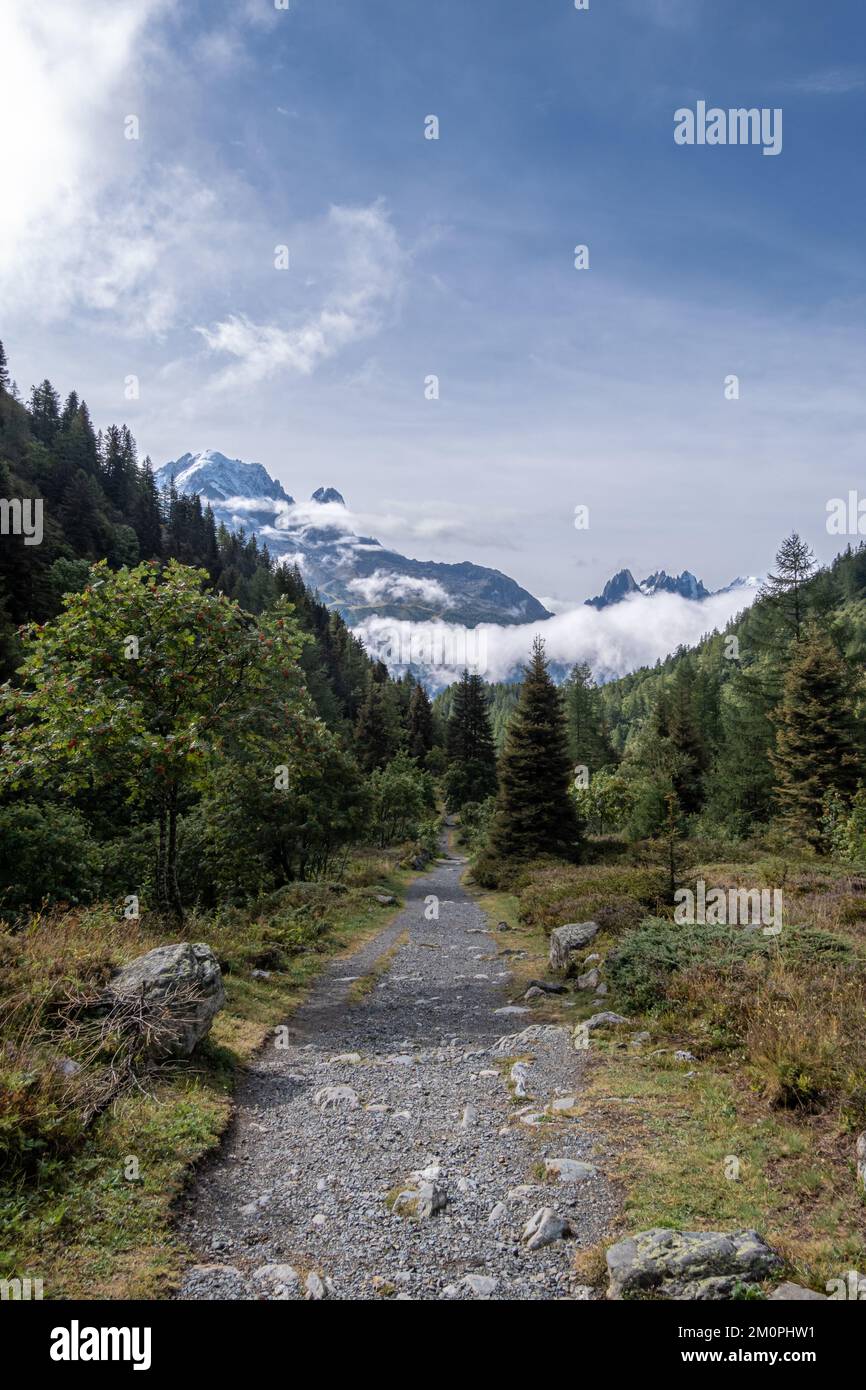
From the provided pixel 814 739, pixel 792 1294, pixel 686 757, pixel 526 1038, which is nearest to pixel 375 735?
pixel 686 757

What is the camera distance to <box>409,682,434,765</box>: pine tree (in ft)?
310

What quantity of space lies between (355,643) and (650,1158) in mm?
122954

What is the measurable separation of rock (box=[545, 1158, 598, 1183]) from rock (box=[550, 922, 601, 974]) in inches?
302

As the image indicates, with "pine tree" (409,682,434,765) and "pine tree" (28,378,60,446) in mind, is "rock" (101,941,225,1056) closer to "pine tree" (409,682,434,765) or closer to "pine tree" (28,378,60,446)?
"pine tree" (409,682,434,765)

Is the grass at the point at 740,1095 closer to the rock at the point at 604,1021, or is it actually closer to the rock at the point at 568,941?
the rock at the point at 604,1021

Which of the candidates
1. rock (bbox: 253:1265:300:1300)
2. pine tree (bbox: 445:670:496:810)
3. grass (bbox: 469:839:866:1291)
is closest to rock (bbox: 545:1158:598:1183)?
grass (bbox: 469:839:866:1291)

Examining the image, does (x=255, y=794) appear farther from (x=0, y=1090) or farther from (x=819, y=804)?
(x=819, y=804)

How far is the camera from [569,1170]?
6.17 meters

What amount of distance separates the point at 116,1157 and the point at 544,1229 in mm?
3894

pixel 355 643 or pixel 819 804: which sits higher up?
pixel 355 643

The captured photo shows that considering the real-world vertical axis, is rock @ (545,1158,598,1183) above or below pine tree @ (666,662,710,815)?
above

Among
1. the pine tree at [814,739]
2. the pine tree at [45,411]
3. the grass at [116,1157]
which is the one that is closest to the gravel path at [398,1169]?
the grass at [116,1157]

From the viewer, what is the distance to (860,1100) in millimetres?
6340
